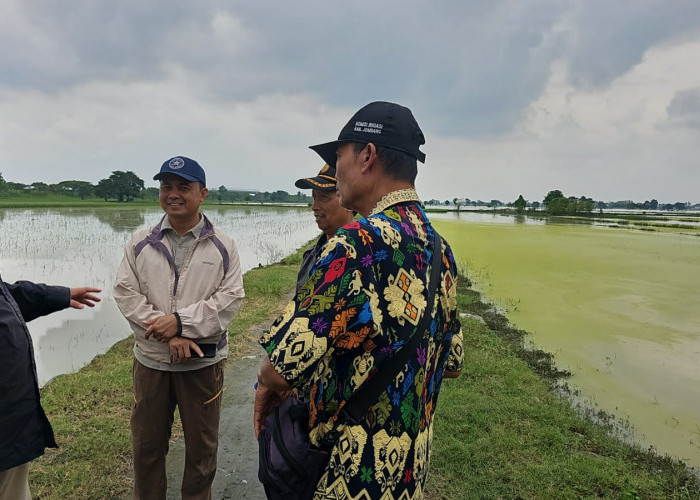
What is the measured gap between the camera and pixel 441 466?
317 centimetres

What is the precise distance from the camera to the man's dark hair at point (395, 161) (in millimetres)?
1245

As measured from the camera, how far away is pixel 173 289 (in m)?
2.29

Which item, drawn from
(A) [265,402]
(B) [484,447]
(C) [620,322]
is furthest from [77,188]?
(A) [265,402]

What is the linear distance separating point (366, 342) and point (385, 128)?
611 mm

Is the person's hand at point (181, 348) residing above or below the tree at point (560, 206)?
below

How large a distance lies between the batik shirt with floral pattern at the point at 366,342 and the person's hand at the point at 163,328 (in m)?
1.18

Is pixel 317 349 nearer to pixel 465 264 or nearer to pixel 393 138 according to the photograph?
pixel 393 138

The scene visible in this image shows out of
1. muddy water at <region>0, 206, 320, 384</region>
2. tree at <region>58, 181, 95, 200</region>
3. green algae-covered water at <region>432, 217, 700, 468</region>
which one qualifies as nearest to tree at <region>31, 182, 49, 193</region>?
tree at <region>58, 181, 95, 200</region>

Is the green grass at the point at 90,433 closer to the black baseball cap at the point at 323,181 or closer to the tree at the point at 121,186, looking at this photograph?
the black baseball cap at the point at 323,181

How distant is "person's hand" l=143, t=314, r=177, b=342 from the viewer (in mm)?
2104

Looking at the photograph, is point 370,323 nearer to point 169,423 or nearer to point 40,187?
point 169,423

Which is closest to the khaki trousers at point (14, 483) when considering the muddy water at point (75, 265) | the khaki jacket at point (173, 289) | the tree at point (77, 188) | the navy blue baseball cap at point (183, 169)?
the khaki jacket at point (173, 289)

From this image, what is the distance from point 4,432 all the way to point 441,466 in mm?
2712

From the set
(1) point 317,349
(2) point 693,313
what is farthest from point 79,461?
(2) point 693,313
